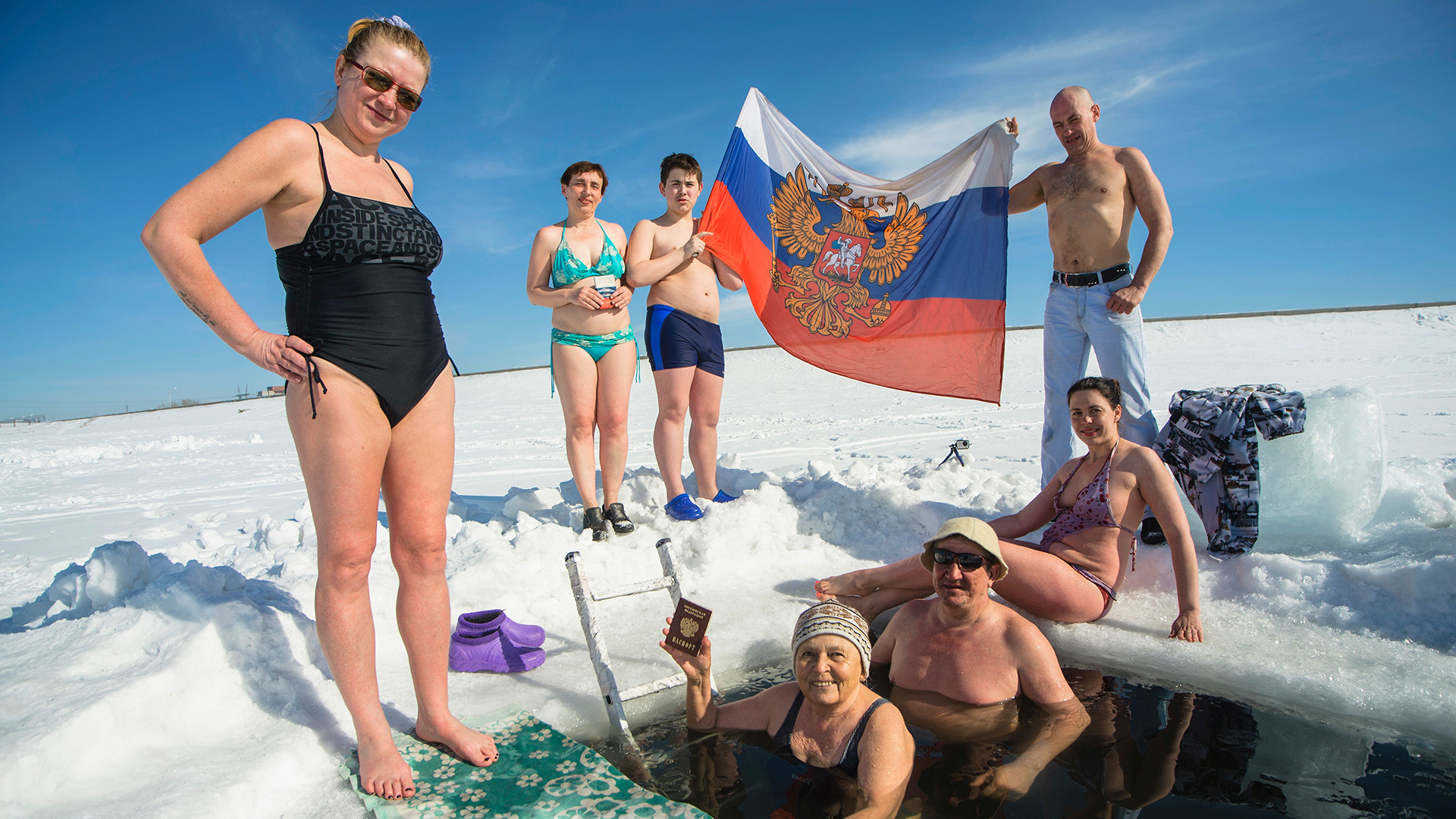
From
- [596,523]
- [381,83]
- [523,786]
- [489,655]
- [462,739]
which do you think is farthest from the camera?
[596,523]

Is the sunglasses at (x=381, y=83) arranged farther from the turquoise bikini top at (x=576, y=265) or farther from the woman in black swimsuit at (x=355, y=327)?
the turquoise bikini top at (x=576, y=265)

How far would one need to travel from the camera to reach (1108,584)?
134 inches

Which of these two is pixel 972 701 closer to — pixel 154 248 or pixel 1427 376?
pixel 154 248

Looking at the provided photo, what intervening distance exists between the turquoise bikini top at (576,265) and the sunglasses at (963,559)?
8.91ft

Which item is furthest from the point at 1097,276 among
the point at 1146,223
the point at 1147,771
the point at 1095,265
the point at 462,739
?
the point at 462,739

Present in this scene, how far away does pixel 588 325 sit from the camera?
176 inches

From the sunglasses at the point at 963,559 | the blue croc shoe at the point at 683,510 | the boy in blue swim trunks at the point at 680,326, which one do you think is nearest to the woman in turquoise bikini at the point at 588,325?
the boy in blue swim trunks at the point at 680,326

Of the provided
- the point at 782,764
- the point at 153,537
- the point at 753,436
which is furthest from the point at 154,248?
the point at 753,436

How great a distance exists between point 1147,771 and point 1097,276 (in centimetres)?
281

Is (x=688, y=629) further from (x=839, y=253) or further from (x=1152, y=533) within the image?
(x=839, y=253)

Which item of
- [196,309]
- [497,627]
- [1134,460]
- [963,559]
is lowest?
[497,627]

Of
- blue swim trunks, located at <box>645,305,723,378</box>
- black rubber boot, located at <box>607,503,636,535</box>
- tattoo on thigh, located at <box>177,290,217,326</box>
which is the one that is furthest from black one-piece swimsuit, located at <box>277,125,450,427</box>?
blue swim trunks, located at <box>645,305,723,378</box>

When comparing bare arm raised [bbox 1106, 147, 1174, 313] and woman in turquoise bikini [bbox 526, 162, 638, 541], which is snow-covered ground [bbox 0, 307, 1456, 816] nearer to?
woman in turquoise bikini [bbox 526, 162, 638, 541]

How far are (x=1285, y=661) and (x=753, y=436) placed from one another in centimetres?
890
